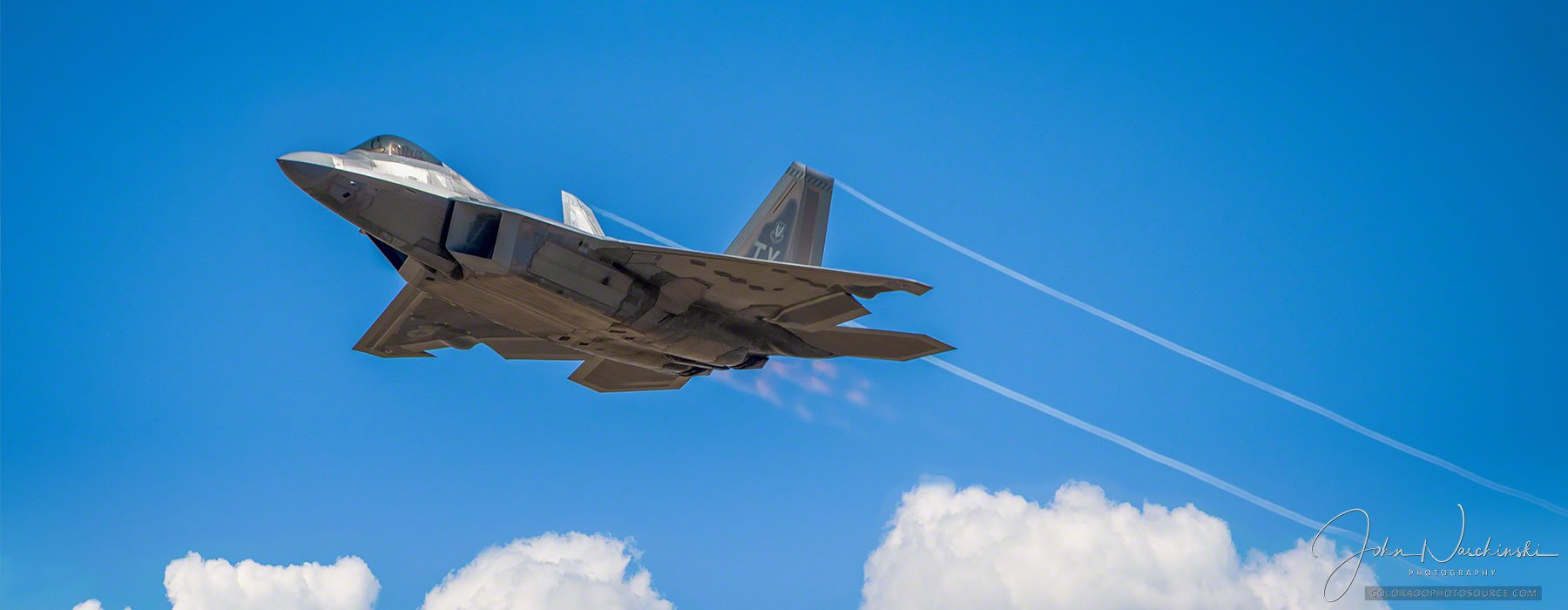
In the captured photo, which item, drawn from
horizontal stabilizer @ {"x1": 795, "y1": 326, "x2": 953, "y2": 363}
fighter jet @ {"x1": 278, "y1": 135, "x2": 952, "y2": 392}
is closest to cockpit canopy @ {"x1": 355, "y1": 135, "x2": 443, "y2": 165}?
fighter jet @ {"x1": 278, "y1": 135, "x2": 952, "y2": 392}

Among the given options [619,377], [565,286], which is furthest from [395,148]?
[619,377]

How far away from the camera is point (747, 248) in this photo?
24.1 meters

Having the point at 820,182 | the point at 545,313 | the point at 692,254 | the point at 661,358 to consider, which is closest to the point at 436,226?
the point at 545,313

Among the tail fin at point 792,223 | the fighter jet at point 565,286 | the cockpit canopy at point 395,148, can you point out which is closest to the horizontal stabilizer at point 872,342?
the fighter jet at point 565,286

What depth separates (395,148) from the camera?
59.2ft

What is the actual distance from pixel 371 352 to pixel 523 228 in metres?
7.52

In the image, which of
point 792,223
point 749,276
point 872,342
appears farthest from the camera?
point 792,223

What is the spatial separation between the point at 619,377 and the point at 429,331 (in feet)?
15.9

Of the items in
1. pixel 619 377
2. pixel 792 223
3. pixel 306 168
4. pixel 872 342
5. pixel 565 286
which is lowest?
pixel 565 286

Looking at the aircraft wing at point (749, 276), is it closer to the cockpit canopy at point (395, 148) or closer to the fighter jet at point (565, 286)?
the fighter jet at point (565, 286)

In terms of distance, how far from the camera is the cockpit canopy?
17.8 meters

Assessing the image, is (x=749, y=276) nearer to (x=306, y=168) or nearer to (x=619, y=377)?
(x=306, y=168)

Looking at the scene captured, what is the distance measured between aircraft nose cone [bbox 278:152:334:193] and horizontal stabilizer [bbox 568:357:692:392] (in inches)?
379

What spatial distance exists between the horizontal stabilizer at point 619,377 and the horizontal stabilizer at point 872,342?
15.5ft
